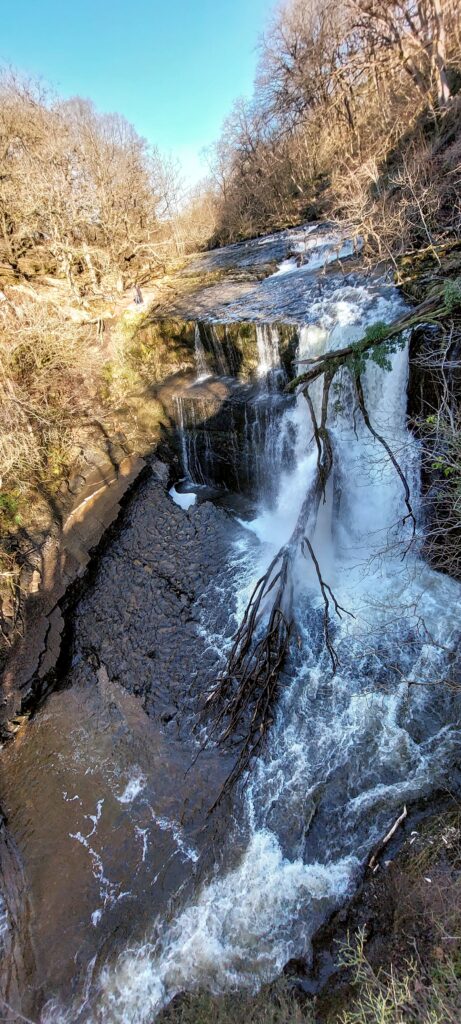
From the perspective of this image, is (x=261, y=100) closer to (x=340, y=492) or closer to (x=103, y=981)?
(x=340, y=492)

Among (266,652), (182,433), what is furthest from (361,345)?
(182,433)

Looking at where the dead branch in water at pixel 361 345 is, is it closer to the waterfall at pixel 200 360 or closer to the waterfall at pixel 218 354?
the waterfall at pixel 218 354

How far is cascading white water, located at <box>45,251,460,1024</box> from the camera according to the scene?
13.5ft

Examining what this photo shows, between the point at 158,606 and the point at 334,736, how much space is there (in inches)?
140

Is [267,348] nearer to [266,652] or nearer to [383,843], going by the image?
[266,652]

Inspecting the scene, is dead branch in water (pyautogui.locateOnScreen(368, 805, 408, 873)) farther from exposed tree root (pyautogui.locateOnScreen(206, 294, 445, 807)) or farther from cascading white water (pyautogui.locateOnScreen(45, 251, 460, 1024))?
exposed tree root (pyautogui.locateOnScreen(206, 294, 445, 807))

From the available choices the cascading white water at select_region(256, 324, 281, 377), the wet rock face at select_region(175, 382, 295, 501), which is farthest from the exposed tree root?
the cascading white water at select_region(256, 324, 281, 377)

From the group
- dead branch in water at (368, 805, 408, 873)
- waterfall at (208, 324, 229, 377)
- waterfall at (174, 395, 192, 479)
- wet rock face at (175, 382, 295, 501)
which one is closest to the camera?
dead branch in water at (368, 805, 408, 873)

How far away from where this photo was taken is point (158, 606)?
778cm

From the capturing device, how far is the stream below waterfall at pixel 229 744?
13.9 ft

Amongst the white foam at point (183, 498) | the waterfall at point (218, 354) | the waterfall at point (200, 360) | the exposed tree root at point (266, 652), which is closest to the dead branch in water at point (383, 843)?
the exposed tree root at point (266, 652)

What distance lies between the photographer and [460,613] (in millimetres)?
6504

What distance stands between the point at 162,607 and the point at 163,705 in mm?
1783

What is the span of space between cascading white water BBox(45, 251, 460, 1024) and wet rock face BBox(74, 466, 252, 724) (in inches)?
38.3
